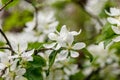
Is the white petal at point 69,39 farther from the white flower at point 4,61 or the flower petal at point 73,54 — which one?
the white flower at point 4,61

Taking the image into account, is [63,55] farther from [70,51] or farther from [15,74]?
[15,74]

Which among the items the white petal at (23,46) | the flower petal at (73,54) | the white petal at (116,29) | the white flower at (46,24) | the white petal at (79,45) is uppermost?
the white petal at (116,29)

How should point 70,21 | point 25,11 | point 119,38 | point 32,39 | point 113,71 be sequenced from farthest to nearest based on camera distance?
point 70,21 < point 25,11 < point 113,71 < point 32,39 < point 119,38

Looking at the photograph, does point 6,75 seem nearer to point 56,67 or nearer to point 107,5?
point 56,67

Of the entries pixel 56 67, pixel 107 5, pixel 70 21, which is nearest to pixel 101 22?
pixel 107 5

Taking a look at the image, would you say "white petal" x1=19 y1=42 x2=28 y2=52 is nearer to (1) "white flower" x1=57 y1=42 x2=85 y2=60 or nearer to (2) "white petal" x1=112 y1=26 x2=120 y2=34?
(1) "white flower" x1=57 y1=42 x2=85 y2=60

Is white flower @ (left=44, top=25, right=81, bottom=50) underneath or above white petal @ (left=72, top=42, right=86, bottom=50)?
above

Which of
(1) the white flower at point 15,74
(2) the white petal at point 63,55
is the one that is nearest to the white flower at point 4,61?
(1) the white flower at point 15,74

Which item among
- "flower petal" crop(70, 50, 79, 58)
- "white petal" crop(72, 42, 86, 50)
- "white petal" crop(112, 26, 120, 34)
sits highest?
"white petal" crop(112, 26, 120, 34)

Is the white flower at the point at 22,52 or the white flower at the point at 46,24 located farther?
the white flower at the point at 46,24

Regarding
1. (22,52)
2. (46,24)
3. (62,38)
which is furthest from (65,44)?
(46,24)

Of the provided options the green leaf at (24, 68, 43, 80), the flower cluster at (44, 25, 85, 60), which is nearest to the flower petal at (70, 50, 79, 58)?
the flower cluster at (44, 25, 85, 60)
